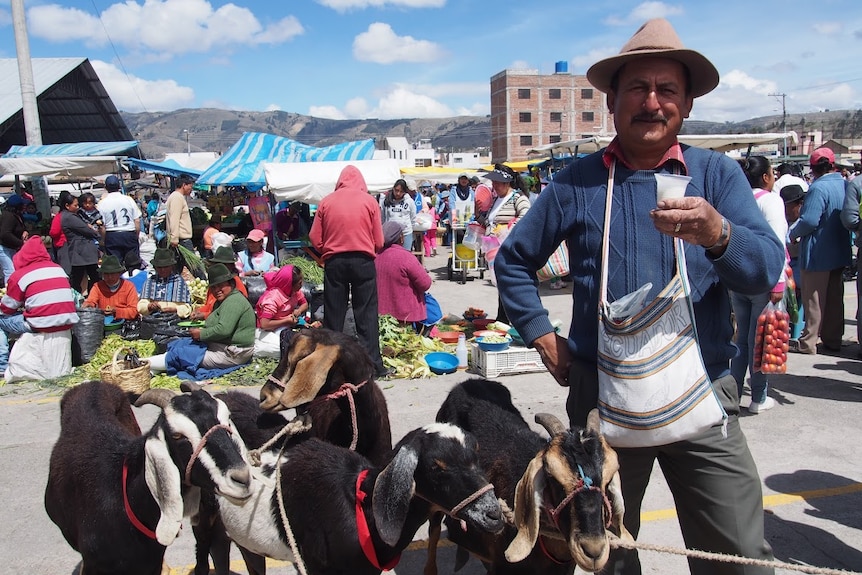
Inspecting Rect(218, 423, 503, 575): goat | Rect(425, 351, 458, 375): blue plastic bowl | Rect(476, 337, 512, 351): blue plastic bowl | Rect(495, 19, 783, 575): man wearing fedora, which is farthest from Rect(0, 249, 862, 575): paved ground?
Rect(495, 19, 783, 575): man wearing fedora

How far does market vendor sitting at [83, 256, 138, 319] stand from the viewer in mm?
8727

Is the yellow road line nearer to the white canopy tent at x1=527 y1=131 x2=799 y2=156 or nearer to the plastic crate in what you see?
the plastic crate

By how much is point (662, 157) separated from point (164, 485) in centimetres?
247

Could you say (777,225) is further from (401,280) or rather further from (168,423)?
(168,423)

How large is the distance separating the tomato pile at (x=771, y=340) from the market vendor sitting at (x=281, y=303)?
17.3 feet

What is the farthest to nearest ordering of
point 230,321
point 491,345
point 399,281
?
1. point 399,281
2. point 491,345
3. point 230,321

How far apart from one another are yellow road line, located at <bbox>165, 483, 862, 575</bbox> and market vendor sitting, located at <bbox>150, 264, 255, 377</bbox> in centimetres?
347

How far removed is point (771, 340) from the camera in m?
5.54

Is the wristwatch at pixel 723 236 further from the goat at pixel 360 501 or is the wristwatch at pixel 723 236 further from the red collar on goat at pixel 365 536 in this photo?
the red collar on goat at pixel 365 536

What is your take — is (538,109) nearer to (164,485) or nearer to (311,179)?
(311,179)

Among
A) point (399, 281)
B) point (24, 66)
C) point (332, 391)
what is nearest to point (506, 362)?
point (399, 281)

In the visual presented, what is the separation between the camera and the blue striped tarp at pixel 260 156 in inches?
592

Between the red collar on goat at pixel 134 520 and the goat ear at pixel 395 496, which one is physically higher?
the goat ear at pixel 395 496

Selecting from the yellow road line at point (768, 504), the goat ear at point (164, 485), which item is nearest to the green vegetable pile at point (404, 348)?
the yellow road line at point (768, 504)
